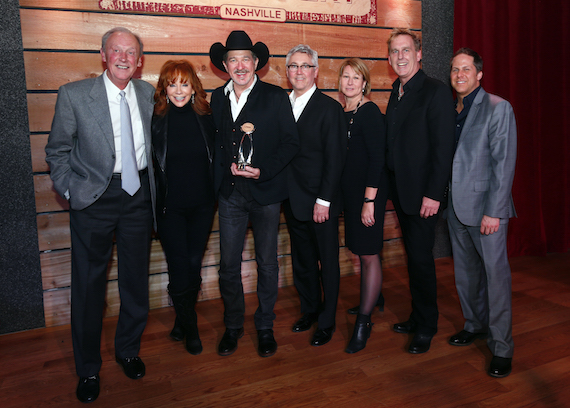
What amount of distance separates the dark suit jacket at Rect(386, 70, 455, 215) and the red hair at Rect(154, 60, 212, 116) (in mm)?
1057

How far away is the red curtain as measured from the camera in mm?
3861

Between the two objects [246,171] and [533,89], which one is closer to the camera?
[246,171]

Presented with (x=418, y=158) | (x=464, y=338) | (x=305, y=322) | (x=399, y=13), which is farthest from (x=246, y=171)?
(x=399, y=13)

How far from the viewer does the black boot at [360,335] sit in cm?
240

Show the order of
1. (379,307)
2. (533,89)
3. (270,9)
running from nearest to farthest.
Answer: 1. (379,307)
2. (270,9)
3. (533,89)

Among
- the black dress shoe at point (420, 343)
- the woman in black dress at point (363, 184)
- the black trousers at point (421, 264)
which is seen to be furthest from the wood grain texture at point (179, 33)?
the black dress shoe at point (420, 343)

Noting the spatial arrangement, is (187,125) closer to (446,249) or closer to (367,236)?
(367,236)

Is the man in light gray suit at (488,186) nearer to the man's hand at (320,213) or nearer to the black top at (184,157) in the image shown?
the man's hand at (320,213)

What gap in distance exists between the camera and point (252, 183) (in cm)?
229

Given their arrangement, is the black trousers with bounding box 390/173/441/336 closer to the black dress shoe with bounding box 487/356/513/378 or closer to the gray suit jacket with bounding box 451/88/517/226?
the gray suit jacket with bounding box 451/88/517/226

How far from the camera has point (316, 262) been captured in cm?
273

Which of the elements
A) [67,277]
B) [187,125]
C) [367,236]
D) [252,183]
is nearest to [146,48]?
[187,125]

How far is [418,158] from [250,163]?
893 mm

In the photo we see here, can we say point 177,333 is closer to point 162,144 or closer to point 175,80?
point 162,144
